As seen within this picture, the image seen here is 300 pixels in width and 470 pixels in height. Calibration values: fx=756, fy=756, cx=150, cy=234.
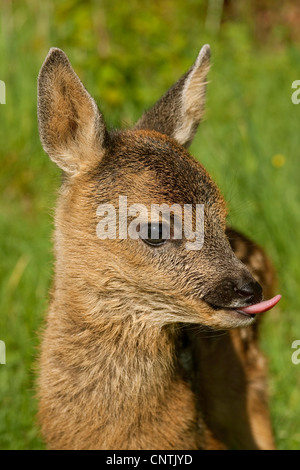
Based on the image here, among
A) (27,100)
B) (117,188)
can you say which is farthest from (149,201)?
(27,100)

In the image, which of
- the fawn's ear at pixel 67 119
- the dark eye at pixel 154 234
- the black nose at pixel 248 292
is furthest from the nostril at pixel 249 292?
the fawn's ear at pixel 67 119

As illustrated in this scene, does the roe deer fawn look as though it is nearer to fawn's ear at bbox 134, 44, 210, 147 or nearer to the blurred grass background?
fawn's ear at bbox 134, 44, 210, 147

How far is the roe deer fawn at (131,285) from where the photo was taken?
3215mm

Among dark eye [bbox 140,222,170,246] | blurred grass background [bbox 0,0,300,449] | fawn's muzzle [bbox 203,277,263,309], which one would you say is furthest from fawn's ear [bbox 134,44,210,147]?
fawn's muzzle [bbox 203,277,263,309]

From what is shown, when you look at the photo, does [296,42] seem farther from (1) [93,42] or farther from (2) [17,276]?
(2) [17,276]

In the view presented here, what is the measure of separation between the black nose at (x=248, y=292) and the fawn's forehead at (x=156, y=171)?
44cm

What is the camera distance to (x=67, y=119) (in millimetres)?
3482

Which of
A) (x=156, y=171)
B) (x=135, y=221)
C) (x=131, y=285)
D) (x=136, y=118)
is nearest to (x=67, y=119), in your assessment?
(x=156, y=171)

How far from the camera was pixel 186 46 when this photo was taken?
7.65m

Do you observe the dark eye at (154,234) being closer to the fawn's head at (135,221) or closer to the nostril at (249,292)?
the fawn's head at (135,221)

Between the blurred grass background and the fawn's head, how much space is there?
16.8 inches

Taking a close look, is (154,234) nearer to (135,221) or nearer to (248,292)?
(135,221)

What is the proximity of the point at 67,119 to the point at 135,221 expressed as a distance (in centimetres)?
62

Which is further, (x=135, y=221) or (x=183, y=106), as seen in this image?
(x=183, y=106)
